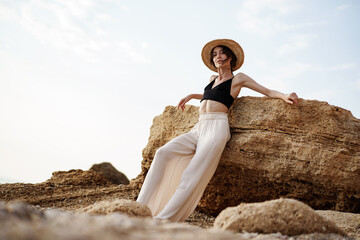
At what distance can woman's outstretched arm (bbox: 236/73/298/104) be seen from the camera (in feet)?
15.4

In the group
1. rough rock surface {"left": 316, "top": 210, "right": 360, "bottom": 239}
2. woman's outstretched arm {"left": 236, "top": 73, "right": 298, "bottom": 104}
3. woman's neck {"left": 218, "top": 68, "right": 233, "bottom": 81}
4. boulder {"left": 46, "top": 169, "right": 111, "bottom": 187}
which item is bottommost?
rough rock surface {"left": 316, "top": 210, "right": 360, "bottom": 239}

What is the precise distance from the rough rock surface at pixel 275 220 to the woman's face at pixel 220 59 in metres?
2.94

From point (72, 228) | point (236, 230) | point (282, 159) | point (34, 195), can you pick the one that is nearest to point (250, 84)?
point (282, 159)

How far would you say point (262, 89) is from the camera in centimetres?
493

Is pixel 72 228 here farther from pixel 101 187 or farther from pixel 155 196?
pixel 101 187

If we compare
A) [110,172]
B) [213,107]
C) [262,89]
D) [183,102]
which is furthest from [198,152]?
[110,172]

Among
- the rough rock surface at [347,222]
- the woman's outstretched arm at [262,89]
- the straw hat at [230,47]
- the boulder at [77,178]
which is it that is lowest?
the rough rock surface at [347,222]

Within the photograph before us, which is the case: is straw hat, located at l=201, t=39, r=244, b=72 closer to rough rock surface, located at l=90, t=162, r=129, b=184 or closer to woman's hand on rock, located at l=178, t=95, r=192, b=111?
woman's hand on rock, located at l=178, t=95, r=192, b=111

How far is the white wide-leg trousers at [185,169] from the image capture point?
443 cm

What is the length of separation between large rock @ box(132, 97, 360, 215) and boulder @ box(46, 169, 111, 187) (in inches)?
151

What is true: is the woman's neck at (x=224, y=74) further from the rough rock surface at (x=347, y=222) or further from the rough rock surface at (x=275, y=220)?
the rough rock surface at (x=275, y=220)

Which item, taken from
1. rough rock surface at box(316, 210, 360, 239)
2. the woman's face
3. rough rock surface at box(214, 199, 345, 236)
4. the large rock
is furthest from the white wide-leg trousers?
rough rock surface at box(316, 210, 360, 239)

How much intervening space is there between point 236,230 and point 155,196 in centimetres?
199

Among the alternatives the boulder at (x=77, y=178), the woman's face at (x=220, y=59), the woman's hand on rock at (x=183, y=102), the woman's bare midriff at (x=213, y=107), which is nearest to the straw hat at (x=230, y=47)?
the woman's face at (x=220, y=59)
